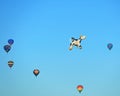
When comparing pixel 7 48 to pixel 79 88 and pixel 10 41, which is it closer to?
pixel 10 41

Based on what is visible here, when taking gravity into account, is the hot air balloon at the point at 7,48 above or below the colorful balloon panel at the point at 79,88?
above

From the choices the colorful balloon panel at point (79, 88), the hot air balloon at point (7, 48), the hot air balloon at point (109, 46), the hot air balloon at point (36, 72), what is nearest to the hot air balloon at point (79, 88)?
the colorful balloon panel at point (79, 88)

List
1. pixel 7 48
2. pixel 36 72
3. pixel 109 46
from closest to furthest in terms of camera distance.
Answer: pixel 109 46
pixel 36 72
pixel 7 48

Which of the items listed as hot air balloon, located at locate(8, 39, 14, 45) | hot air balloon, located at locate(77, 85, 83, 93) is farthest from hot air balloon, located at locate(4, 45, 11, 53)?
hot air balloon, located at locate(77, 85, 83, 93)

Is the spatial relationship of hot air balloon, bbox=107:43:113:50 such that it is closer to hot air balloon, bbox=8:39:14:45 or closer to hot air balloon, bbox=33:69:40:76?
hot air balloon, bbox=33:69:40:76

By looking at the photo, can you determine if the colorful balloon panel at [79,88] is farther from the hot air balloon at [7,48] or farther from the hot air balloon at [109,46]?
the hot air balloon at [7,48]

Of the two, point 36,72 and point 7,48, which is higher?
point 7,48

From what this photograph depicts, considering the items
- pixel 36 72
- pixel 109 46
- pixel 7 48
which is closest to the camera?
pixel 109 46

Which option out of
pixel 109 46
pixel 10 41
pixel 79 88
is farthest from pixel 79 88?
pixel 10 41

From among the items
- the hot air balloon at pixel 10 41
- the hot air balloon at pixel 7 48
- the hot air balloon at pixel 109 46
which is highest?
the hot air balloon at pixel 10 41

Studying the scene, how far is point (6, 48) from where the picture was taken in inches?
1960

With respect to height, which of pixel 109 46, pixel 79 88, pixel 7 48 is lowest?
pixel 79 88

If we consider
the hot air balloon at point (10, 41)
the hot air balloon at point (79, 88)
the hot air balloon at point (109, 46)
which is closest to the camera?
the hot air balloon at point (109, 46)

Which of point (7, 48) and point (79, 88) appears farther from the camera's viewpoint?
point (7, 48)
